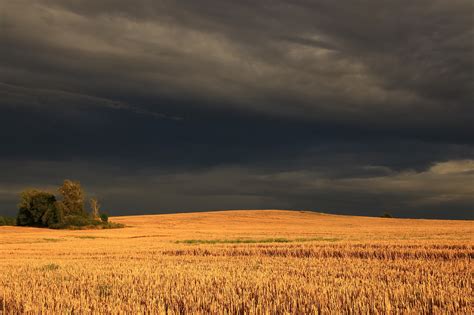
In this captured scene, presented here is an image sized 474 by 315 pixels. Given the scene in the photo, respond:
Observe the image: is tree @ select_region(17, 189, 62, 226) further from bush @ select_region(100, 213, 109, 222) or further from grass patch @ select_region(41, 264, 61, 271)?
grass patch @ select_region(41, 264, 61, 271)

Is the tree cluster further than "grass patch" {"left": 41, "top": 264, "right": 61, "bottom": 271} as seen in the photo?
Yes

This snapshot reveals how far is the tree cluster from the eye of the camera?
67.2 meters

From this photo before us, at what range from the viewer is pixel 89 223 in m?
66.6

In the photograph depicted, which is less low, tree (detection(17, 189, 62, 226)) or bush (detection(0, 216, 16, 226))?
tree (detection(17, 189, 62, 226))

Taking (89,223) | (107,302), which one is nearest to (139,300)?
(107,302)

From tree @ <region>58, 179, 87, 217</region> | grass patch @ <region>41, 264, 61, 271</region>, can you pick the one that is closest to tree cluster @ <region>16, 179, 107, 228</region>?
tree @ <region>58, 179, 87, 217</region>

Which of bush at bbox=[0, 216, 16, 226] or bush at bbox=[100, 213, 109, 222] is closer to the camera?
bush at bbox=[100, 213, 109, 222]

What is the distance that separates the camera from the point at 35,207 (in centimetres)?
6912

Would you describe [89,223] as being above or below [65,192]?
below

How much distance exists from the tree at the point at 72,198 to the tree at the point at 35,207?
1660 millimetres

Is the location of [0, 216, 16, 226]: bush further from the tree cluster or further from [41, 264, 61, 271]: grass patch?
[41, 264, 61, 271]: grass patch

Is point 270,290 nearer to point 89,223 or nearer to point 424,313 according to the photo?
point 424,313

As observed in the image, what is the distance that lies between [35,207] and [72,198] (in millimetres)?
5623

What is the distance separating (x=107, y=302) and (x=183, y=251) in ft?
51.6
